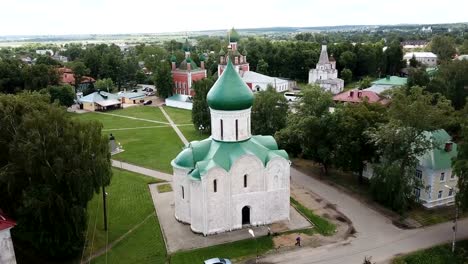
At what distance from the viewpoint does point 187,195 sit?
26.7m

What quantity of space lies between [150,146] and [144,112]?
20.8m

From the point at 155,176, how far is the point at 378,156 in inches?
753

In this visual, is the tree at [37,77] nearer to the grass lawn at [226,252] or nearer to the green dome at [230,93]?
the green dome at [230,93]

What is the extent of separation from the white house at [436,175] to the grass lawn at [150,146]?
21.5 metres

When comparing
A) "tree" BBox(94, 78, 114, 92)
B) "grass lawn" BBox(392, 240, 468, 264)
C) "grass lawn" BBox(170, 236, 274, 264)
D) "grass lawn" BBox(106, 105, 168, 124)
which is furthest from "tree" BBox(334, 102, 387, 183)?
"tree" BBox(94, 78, 114, 92)

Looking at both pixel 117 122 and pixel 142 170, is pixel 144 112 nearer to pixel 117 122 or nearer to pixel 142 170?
pixel 117 122

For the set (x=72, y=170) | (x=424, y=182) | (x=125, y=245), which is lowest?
(x=125, y=245)

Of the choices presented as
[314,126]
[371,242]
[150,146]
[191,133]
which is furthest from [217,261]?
[191,133]

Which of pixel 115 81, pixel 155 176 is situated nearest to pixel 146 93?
pixel 115 81

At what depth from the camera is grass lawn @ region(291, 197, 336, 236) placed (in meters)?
26.0

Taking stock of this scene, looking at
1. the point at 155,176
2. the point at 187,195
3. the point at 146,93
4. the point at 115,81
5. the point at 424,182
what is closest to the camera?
the point at 187,195

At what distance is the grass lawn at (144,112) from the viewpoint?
204 feet

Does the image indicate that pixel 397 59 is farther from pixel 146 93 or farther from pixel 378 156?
pixel 378 156

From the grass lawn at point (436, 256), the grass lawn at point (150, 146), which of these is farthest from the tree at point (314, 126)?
the grass lawn at point (150, 146)
